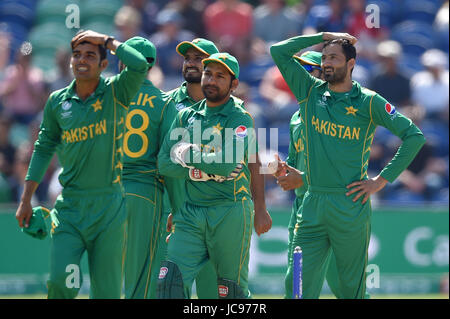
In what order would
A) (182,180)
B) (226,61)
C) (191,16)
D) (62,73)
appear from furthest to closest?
1. (191,16)
2. (62,73)
3. (182,180)
4. (226,61)

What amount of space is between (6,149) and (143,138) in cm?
643

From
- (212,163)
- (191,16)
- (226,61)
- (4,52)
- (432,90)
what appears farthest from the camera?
(191,16)

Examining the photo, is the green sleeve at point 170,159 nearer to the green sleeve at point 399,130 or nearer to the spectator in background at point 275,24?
the green sleeve at point 399,130

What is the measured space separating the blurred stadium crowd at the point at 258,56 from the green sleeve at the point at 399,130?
5.89 meters

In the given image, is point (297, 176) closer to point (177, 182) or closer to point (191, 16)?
point (177, 182)

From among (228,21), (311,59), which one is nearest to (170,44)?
(228,21)

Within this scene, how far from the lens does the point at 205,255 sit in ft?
24.1

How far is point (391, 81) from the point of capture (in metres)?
15.2

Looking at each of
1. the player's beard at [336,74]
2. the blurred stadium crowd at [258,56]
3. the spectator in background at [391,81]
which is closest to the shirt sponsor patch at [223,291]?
the player's beard at [336,74]

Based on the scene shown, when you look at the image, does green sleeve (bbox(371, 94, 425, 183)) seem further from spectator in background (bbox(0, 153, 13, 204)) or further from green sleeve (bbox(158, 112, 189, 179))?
spectator in background (bbox(0, 153, 13, 204))

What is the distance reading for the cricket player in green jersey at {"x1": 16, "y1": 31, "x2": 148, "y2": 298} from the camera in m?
7.19

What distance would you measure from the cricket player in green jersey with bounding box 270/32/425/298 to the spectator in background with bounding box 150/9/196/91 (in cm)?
742

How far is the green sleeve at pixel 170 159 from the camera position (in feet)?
24.1
